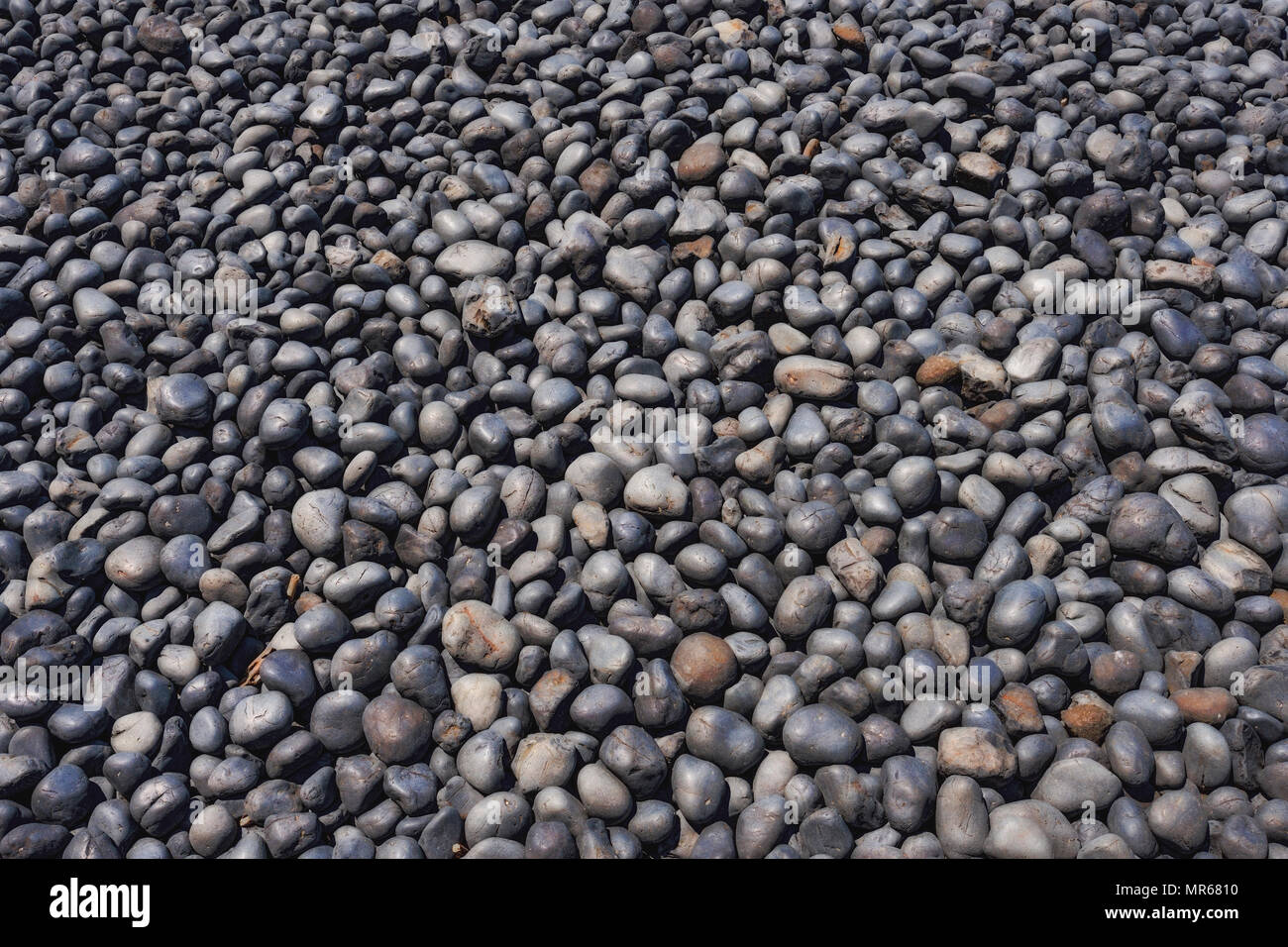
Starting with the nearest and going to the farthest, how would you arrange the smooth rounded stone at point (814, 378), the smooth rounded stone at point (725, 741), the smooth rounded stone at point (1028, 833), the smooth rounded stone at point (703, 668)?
the smooth rounded stone at point (1028, 833) < the smooth rounded stone at point (725, 741) < the smooth rounded stone at point (703, 668) < the smooth rounded stone at point (814, 378)

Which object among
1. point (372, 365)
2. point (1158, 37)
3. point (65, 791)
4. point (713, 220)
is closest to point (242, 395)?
point (372, 365)

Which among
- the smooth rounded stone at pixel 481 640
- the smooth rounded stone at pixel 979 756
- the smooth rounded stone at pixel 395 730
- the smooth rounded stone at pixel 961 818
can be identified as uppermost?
the smooth rounded stone at pixel 481 640

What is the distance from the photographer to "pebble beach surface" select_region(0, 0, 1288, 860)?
9.26ft

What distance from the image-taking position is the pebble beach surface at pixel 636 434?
111 inches

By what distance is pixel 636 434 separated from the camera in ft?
11.7

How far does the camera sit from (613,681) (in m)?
2.96

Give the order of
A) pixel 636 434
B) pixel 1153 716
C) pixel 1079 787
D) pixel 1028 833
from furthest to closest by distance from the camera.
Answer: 1. pixel 636 434
2. pixel 1153 716
3. pixel 1079 787
4. pixel 1028 833

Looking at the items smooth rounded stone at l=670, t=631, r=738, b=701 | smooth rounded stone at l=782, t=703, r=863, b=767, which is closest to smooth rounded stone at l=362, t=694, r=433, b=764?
smooth rounded stone at l=670, t=631, r=738, b=701

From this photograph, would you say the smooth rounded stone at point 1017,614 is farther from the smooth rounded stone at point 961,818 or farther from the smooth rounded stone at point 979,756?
the smooth rounded stone at point 961,818

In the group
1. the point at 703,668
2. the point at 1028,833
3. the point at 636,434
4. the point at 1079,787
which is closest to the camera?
the point at 1028,833

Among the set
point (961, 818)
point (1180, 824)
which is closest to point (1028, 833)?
point (961, 818)

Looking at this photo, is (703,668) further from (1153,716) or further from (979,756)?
(1153,716)

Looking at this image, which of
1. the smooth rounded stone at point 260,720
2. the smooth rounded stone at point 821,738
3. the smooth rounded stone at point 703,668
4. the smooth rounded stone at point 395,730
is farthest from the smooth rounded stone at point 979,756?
the smooth rounded stone at point 260,720
